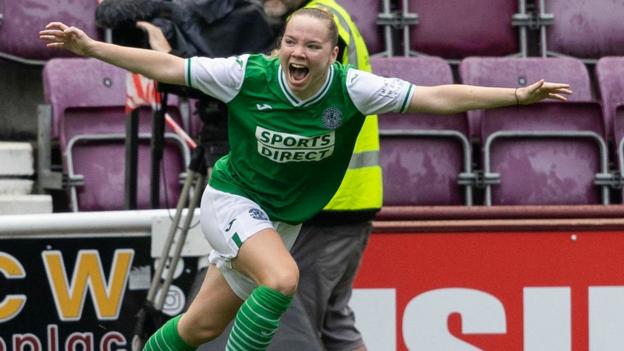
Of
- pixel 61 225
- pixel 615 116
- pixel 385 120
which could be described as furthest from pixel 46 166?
pixel 615 116

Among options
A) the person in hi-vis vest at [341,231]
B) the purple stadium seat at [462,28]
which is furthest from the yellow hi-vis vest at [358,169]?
the purple stadium seat at [462,28]

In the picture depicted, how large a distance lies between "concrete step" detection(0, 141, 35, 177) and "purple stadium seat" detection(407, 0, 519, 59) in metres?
1.96

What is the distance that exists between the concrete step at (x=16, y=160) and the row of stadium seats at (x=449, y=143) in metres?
0.16

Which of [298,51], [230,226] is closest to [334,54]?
[298,51]

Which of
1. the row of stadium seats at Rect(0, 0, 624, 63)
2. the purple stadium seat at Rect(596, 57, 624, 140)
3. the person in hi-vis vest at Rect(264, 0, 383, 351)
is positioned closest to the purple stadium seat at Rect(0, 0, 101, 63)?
the row of stadium seats at Rect(0, 0, 624, 63)

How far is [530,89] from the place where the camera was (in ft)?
14.5

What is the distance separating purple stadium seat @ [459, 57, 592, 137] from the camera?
671 centimetres

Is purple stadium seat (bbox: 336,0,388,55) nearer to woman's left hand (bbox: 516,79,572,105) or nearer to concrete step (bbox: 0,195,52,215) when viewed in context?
concrete step (bbox: 0,195,52,215)

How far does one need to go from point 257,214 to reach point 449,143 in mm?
2105

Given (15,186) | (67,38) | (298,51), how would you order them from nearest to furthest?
(67,38) → (298,51) → (15,186)

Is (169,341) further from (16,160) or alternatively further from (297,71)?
(16,160)

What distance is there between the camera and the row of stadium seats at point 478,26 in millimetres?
6977

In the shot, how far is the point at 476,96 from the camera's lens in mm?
4527

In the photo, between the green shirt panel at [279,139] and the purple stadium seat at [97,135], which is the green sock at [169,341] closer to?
the green shirt panel at [279,139]
